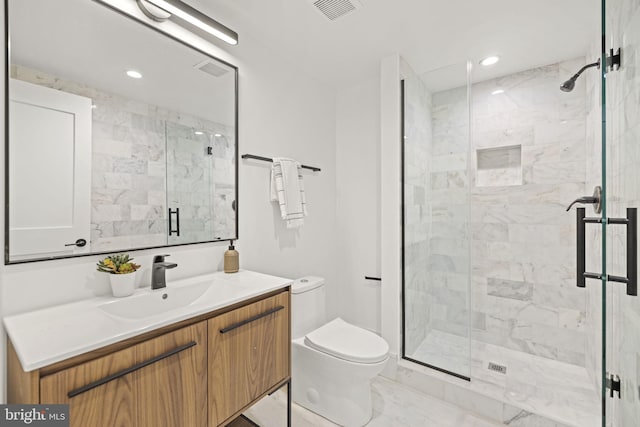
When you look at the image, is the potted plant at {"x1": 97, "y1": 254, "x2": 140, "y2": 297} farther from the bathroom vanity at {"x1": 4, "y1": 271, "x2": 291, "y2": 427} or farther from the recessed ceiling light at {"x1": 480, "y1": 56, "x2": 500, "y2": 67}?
the recessed ceiling light at {"x1": 480, "y1": 56, "x2": 500, "y2": 67}

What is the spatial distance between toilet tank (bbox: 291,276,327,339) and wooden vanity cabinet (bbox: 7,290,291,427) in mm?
382

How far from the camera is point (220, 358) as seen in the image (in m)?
1.19

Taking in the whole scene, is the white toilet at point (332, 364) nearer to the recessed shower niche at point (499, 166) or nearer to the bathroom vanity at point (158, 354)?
the bathroom vanity at point (158, 354)

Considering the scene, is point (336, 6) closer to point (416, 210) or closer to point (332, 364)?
point (416, 210)

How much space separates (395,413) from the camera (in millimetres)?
1832

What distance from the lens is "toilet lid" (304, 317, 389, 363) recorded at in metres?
1.65

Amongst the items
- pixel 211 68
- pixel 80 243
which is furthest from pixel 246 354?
pixel 211 68

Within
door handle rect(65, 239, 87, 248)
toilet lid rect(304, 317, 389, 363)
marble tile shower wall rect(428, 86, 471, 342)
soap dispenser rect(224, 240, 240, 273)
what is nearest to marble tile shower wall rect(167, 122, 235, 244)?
soap dispenser rect(224, 240, 240, 273)

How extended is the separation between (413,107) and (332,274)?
5.23ft

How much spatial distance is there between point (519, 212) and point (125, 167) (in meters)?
2.83

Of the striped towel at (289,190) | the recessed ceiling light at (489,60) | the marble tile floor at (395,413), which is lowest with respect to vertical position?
the marble tile floor at (395,413)

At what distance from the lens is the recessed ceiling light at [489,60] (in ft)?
7.39

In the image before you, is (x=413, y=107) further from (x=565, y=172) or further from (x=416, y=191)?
(x=565, y=172)

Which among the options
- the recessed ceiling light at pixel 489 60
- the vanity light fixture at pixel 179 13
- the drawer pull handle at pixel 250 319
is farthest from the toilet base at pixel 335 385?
→ the recessed ceiling light at pixel 489 60
